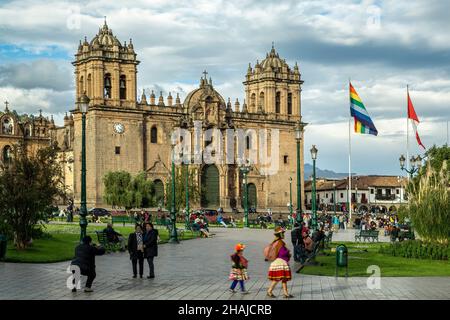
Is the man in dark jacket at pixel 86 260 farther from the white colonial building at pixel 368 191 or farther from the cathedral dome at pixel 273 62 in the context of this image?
the white colonial building at pixel 368 191

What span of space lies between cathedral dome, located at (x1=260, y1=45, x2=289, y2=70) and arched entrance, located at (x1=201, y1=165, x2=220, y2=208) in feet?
50.4

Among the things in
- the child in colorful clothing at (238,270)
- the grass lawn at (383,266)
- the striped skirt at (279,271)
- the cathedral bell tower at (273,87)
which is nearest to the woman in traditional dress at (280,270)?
the striped skirt at (279,271)

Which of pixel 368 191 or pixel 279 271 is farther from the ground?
pixel 368 191

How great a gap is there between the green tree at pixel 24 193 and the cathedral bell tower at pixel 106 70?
5220 cm

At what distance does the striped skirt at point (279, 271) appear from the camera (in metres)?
19.2

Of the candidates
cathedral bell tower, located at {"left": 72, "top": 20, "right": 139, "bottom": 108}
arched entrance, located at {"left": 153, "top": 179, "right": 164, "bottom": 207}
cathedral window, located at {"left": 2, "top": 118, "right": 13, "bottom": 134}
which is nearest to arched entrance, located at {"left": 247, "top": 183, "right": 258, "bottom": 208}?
arched entrance, located at {"left": 153, "top": 179, "right": 164, "bottom": 207}

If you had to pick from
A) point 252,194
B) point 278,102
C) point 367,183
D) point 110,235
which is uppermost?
point 278,102

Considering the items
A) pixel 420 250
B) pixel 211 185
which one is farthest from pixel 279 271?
pixel 211 185

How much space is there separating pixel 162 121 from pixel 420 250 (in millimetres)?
62096

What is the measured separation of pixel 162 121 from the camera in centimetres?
9119

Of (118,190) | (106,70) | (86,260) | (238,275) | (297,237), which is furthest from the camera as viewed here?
(106,70)

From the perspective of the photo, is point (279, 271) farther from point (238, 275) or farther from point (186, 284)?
point (186, 284)

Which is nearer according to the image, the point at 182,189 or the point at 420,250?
the point at 420,250

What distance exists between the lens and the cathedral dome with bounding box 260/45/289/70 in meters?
101
